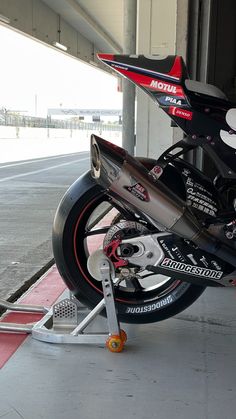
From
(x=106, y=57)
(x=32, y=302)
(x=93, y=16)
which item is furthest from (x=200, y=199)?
(x=93, y=16)

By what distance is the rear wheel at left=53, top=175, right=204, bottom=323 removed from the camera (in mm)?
3178

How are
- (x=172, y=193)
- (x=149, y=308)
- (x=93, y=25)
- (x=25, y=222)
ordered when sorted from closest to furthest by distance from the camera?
(x=172, y=193) → (x=149, y=308) → (x=25, y=222) → (x=93, y=25)

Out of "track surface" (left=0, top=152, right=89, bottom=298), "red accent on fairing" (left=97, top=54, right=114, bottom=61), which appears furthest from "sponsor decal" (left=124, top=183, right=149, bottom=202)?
"track surface" (left=0, top=152, right=89, bottom=298)

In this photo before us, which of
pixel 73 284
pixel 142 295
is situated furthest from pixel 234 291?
pixel 73 284

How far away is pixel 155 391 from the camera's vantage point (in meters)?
2.60

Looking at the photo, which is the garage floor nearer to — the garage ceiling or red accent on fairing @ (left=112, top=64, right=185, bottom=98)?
red accent on fairing @ (left=112, top=64, right=185, bottom=98)

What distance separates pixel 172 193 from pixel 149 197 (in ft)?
0.47

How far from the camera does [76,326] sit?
3250 millimetres

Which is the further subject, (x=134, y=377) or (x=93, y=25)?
(x=93, y=25)

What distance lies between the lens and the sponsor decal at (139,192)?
2.78 meters

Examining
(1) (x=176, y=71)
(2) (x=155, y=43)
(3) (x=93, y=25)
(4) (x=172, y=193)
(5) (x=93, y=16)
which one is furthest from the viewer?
(3) (x=93, y=25)

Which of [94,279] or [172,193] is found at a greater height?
[172,193]

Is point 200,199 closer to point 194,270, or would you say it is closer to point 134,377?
point 194,270

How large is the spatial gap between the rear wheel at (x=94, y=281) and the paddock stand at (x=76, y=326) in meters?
0.14
